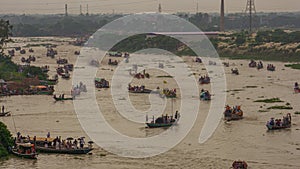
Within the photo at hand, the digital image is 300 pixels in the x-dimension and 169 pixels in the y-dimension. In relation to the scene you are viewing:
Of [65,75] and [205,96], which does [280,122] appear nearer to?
[205,96]

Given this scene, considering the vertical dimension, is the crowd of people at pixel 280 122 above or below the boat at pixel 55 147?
above

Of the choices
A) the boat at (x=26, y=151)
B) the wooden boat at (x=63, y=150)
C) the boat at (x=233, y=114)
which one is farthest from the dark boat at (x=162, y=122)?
the boat at (x=26, y=151)

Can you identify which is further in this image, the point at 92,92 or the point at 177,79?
the point at 177,79

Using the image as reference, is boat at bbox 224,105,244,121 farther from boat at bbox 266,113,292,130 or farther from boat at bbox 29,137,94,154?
boat at bbox 29,137,94,154

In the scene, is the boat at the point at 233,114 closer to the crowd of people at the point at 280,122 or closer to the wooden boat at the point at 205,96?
the crowd of people at the point at 280,122

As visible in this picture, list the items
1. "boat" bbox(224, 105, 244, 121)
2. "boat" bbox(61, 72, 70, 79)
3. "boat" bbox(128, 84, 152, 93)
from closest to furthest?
"boat" bbox(224, 105, 244, 121)
"boat" bbox(128, 84, 152, 93)
"boat" bbox(61, 72, 70, 79)

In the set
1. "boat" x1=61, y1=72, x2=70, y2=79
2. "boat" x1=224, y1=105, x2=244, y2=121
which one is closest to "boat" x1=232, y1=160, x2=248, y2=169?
"boat" x1=224, y1=105, x2=244, y2=121

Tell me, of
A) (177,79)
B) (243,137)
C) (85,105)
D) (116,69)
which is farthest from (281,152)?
(116,69)

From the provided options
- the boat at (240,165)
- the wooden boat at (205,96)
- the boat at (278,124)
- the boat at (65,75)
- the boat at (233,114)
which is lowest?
the boat at (240,165)

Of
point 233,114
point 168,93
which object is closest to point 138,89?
point 168,93

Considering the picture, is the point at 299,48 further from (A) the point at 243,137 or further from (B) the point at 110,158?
(B) the point at 110,158

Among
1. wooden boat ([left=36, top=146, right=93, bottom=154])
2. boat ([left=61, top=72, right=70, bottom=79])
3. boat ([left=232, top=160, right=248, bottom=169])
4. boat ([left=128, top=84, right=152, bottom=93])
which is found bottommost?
boat ([left=232, top=160, right=248, bottom=169])
